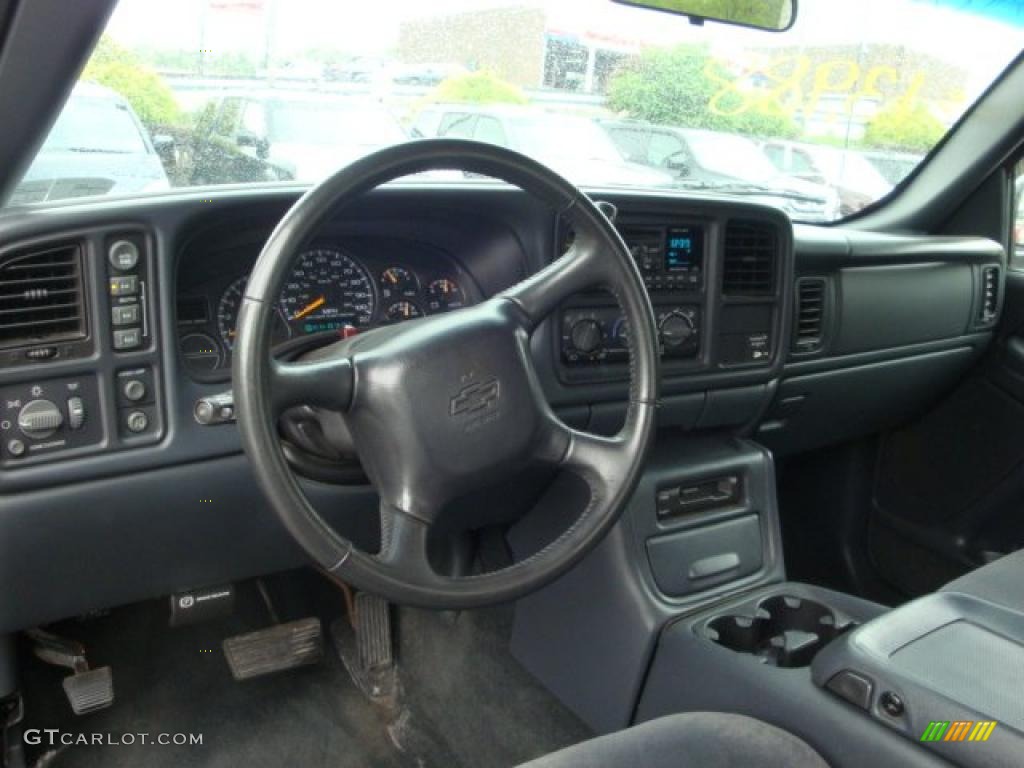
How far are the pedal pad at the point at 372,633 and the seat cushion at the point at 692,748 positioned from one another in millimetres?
1061

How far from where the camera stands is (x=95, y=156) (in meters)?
1.73

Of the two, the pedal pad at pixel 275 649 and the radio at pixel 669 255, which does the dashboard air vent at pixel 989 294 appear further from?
the pedal pad at pixel 275 649

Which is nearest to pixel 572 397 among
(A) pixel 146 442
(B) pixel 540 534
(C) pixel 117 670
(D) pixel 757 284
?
(B) pixel 540 534

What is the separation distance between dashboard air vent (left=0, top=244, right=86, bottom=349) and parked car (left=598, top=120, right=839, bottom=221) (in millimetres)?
1226

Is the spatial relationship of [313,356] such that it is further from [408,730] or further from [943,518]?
[943,518]

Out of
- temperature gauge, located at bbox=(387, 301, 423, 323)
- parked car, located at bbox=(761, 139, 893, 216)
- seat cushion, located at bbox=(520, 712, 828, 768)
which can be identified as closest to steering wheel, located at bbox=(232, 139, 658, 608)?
seat cushion, located at bbox=(520, 712, 828, 768)

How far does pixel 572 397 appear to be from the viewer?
6.48 feet

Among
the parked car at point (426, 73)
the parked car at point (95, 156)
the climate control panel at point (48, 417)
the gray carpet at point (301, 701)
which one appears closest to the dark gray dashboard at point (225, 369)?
the climate control panel at point (48, 417)

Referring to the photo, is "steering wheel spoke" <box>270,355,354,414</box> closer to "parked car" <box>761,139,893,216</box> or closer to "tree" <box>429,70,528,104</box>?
"tree" <box>429,70,528,104</box>

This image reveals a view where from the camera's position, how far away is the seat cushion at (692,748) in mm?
1385

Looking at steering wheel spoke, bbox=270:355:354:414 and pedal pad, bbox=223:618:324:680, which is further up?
steering wheel spoke, bbox=270:355:354:414

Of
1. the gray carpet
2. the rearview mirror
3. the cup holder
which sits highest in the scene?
the rearview mirror

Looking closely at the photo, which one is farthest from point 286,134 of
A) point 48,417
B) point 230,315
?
point 48,417

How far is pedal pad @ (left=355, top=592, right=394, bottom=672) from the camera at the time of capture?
7.95ft
